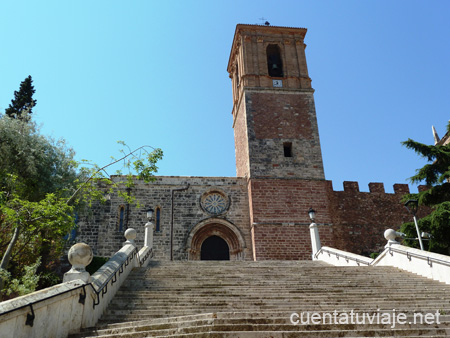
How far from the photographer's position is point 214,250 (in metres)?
18.8

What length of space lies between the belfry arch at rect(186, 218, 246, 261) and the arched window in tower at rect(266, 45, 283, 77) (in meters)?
9.61

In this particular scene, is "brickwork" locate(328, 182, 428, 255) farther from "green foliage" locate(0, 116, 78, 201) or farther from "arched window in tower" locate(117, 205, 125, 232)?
"green foliage" locate(0, 116, 78, 201)

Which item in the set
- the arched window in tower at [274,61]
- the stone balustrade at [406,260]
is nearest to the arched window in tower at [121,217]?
the stone balustrade at [406,260]

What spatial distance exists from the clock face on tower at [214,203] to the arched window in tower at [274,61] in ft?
27.0

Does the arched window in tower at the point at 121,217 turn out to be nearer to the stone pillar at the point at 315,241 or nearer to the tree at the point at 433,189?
the stone pillar at the point at 315,241

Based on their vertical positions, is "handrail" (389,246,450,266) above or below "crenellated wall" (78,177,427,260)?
→ below

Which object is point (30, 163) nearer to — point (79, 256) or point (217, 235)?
point (79, 256)

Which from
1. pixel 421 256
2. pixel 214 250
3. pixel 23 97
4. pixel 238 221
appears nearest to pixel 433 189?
pixel 421 256

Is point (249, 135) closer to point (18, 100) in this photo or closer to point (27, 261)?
point (27, 261)

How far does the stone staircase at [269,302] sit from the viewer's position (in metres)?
5.07

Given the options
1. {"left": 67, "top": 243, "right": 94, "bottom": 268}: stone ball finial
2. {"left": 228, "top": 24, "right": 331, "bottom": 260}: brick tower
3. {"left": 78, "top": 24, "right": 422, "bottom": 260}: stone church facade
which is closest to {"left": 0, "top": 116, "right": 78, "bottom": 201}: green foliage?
{"left": 67, "top": 243, "right": 94, "bottom": 268}: stone ball finial

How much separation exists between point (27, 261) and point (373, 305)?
1349 centimetres

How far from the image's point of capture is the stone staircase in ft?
16.6

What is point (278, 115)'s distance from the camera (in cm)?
2098
